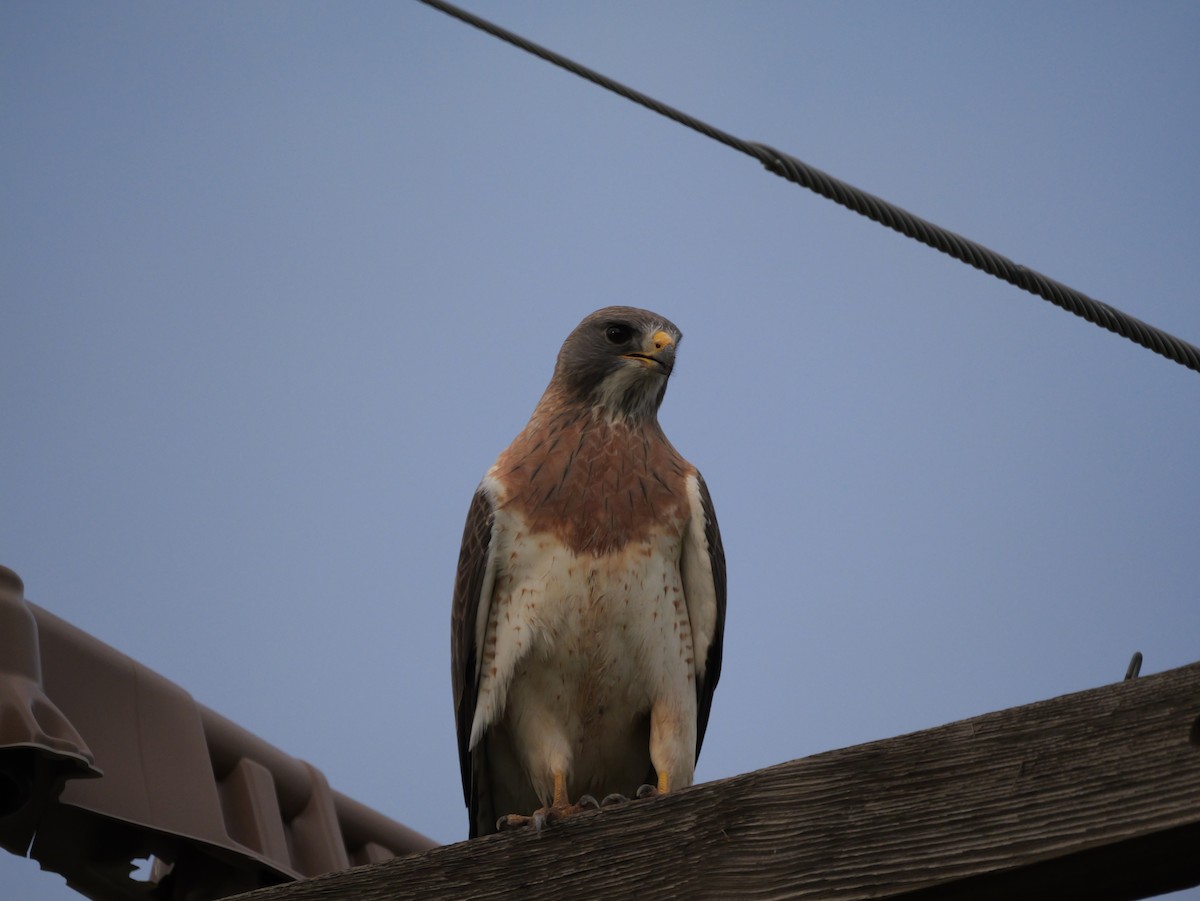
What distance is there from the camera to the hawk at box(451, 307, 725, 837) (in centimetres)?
424

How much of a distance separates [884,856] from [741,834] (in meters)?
0.23

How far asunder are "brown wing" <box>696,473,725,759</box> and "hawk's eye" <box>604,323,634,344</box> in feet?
2.09

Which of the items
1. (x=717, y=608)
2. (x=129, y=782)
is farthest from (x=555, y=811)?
(x=717, y=608)

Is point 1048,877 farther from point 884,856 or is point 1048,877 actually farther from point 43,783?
point 43,783

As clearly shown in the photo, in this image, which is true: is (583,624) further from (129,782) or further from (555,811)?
(129,782)

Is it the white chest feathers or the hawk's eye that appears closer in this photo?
the white chest feathers

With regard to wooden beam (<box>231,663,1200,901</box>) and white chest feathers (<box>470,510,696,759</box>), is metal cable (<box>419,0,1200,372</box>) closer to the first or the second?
wooden beam (<box>231,663,1200,901</box>)

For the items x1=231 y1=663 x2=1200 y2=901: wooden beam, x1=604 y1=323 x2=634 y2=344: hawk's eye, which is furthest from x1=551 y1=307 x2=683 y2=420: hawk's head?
x1=231 y1=663 x2=1200 y2=901: wooden beam

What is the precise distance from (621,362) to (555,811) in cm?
206

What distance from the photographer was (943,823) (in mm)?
1878

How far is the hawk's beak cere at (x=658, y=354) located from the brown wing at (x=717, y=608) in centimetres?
45

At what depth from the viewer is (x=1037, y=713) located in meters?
1.91

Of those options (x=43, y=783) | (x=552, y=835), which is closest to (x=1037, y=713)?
(x=552, y=835)

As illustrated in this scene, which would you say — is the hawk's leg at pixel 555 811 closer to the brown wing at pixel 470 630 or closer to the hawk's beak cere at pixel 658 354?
the brown wing at pixel 470 630
